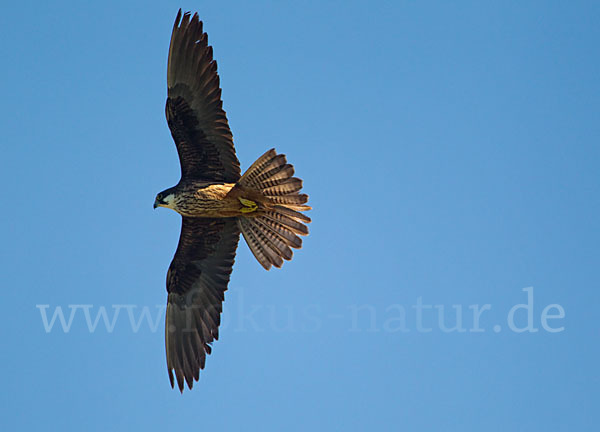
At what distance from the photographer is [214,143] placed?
10.5m

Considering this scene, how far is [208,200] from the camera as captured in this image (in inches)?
415

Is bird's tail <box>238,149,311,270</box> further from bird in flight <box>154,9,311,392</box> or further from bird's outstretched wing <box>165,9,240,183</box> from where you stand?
bird's outstretched wing <box>165,9,240,183</box>

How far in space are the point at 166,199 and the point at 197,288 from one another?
57.2 inches

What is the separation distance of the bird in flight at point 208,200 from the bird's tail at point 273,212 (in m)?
0.01

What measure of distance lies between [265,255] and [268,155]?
1.43 metres

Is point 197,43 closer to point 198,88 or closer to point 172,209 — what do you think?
point 198,88

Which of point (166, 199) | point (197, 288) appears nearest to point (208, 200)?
point (166, 199)

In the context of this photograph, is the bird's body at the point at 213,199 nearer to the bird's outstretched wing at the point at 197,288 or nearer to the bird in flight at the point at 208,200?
the bird in flight at the point at 208,200

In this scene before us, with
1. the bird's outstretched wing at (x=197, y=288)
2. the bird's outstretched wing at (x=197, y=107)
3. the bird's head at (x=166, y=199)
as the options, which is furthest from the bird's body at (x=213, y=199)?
the bird's outstretched wing at (x=197, y=288)

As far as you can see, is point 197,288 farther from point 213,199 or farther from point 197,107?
point 197,107

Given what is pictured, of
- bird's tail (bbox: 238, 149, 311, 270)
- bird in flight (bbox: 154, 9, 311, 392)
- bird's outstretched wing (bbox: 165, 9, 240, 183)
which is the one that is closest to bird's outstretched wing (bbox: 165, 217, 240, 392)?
bird in flight (bbox: 154, 9, 311, 392)

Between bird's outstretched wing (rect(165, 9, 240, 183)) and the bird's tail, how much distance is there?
53cm

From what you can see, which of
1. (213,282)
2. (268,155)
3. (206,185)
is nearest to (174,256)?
(213,282)

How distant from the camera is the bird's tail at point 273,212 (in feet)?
33.2
